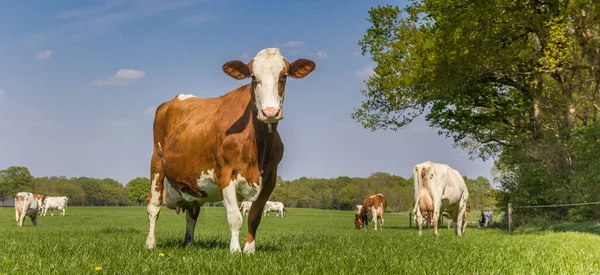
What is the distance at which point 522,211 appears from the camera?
90.2 ft

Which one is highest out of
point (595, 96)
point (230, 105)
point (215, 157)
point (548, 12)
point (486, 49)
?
point (548, 12)

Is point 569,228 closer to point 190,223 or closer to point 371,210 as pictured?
point 371,210

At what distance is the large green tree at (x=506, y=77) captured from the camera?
68.8 feet

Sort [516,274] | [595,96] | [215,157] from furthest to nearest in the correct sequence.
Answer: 1. [595,96]
2. [215,157]
3. [516,274]

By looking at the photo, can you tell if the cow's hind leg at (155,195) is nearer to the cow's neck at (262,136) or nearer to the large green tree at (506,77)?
the cow's neck at (262,136)

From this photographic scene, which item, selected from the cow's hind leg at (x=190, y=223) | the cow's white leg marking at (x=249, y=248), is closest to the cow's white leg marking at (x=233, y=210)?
the cow's white leg marking at (x=249, y=248)

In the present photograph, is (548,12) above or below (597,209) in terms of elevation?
above

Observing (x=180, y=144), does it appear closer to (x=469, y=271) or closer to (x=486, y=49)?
(x=469, y=271)

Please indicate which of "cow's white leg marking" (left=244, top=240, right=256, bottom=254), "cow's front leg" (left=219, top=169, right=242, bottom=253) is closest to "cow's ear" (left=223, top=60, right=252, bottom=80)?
"cow's front leg" (left=219, top=169, right=242, bottom=253)

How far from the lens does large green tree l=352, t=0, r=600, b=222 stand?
21.0 m

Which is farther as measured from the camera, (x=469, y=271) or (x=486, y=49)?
(x=486, y=49)

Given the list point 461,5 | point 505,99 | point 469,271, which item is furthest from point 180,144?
point 505,99

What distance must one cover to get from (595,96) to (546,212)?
6.72 m

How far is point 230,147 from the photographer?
6848 millimetres
